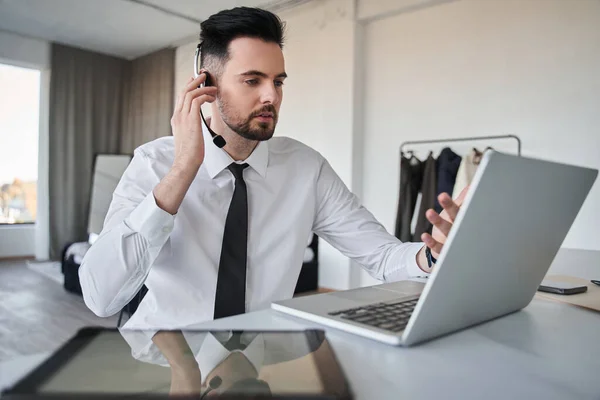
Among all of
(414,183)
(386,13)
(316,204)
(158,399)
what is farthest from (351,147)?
(158,399)

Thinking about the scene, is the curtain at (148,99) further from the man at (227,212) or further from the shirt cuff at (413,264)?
the shirt cuff at (413,264)

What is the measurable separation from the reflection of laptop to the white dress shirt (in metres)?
0.37

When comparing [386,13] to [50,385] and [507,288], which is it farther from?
[50,385]

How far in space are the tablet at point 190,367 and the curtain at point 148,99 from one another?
5.95m

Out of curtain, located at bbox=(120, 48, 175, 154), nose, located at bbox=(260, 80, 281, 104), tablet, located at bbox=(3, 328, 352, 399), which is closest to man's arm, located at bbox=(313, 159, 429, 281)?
nose, located at bbox=(260, 80, 281, 104)

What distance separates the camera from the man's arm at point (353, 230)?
4.21 ft

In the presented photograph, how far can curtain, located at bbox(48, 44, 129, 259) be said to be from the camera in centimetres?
625

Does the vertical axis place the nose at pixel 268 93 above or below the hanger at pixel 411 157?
below

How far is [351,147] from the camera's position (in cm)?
442

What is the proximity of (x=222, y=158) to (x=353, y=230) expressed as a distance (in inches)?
17.9

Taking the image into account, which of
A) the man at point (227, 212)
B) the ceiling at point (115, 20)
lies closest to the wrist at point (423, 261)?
the man at point (227, 212)

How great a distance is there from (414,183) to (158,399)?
3664 mm

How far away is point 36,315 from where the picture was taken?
3553 millimetres

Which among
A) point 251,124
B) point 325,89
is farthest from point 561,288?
Answer: point 325,89
